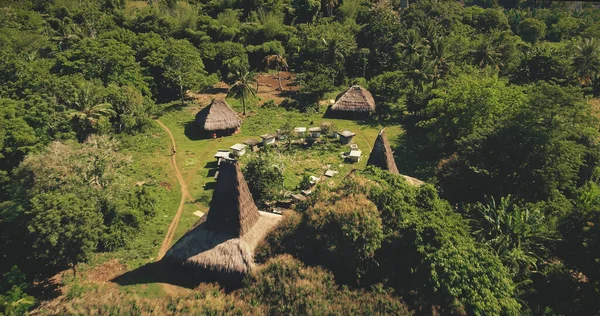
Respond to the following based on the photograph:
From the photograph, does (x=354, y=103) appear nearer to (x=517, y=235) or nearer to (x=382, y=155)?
(x=382, y=155)

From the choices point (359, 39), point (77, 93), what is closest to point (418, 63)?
point (359, 39)

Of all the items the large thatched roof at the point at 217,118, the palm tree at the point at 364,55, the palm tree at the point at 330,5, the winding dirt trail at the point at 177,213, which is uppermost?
the palm tree at the point at 330,5

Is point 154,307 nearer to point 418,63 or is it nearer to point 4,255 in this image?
point 4,255

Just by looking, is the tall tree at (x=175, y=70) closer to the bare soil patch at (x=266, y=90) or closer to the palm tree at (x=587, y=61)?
the bare soil patch at (x=266, y=90)

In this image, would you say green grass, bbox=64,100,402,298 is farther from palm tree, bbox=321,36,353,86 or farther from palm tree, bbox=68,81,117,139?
palm tree, bbox=321,36,353,86

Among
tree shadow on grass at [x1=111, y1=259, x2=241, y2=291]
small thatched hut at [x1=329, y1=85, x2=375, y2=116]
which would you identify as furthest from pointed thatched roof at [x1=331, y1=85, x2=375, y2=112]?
tree shadow on grass at [x1=111, y1=259, x2=241, y2=291]

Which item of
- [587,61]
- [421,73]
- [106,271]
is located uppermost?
[421,73]

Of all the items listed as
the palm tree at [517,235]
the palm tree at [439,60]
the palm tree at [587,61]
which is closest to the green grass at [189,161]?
the palm tree at [439,60]

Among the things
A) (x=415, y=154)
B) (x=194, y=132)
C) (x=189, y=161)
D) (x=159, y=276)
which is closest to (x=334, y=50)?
(x=415, y=154)
